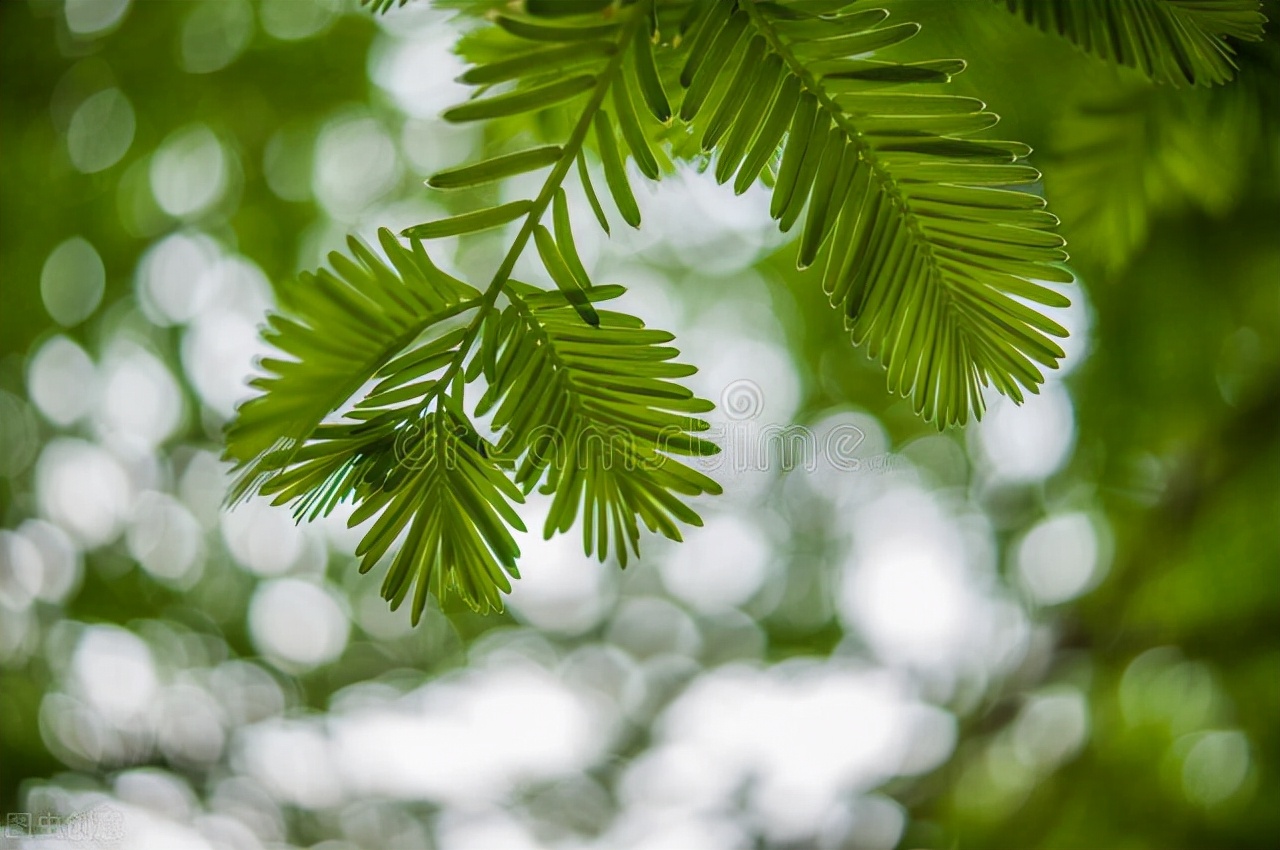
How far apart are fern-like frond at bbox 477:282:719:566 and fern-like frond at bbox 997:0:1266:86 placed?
140 millimetres

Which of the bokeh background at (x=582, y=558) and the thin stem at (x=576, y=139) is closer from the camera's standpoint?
the thin stem at (x=576, y=139)

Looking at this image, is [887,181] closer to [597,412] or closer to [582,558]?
[597,412]

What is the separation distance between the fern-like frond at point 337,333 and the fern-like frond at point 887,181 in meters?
0.09

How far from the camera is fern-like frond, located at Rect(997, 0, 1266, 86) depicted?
0.22m

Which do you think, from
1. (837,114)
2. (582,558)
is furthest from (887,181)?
(582,558)

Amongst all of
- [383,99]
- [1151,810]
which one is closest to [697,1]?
[383,99]

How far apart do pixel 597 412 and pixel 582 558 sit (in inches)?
37.1

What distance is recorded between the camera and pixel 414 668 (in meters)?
1.27

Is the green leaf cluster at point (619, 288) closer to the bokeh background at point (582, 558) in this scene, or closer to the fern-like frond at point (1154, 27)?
the fern-like frond at point (1154, 27)

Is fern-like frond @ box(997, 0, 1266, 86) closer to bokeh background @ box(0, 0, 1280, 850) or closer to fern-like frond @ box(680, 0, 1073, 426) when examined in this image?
fern-like frond @ box(680, 0, 1073, 426)

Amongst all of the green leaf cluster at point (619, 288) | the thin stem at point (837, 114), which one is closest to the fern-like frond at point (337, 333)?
the green leaf cluster at point (619, 288)

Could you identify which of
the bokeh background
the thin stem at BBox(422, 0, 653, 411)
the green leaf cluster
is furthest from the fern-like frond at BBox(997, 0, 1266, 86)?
the bokeh background

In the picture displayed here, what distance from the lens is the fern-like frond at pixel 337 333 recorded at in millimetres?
A: 220

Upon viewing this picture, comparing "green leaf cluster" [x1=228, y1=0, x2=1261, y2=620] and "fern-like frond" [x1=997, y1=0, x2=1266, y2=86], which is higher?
"fern-like frond" [x1=997, y1=0, x2=1266, y2=86]
